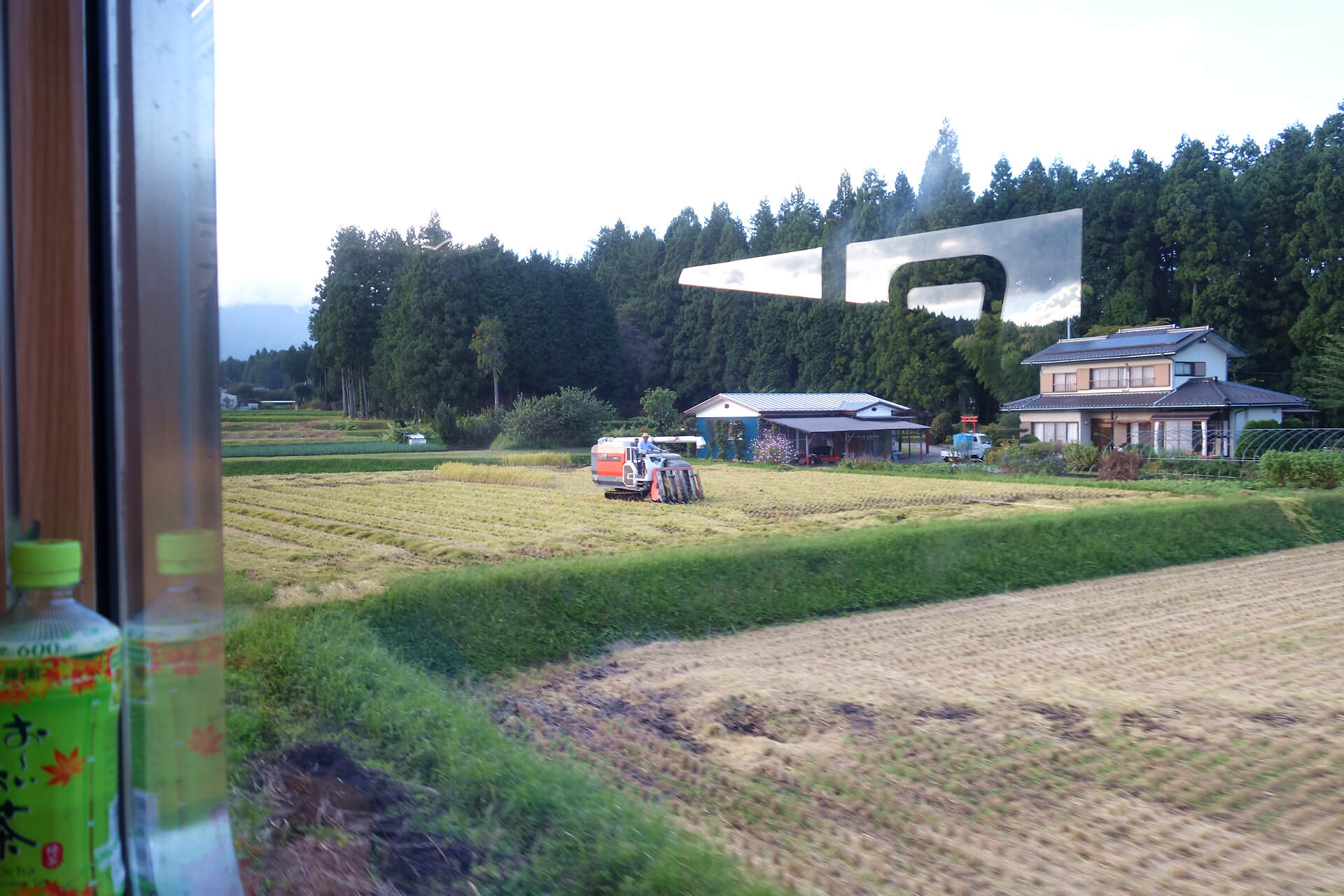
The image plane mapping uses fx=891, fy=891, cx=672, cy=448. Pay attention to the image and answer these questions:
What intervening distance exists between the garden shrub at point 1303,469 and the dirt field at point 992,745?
18.9ft

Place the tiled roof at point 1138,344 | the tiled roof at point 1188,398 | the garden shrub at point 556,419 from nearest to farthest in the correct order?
the garden shrub at point 556,419 < the tiled roof at point 1138,344 < the tiled roof at point 1188,398

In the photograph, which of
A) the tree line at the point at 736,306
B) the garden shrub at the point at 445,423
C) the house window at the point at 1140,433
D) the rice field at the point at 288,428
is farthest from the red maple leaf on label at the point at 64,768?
A: the house window at the point at 1140,433

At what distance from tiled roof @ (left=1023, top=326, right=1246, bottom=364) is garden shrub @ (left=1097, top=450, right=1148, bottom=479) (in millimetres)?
1423

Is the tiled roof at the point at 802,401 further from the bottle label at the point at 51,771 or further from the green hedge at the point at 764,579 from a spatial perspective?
the bottle label at the point at 51,771

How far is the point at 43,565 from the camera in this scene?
106 centimetres

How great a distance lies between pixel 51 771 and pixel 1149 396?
36.1 feet

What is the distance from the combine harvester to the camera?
711cm

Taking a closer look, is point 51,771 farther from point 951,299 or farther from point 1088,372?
point 1088,372

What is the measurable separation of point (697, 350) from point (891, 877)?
14.4ft

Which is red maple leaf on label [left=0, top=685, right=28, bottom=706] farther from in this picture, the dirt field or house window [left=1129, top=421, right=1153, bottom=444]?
house window [left=1129, top=421, right=1153, bottom=444]

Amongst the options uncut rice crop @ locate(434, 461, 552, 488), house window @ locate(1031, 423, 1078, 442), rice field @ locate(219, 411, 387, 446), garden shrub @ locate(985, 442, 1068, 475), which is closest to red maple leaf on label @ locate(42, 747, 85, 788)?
rice field @ locate(219, 411, 387, 446)

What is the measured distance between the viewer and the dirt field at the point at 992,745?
204 centimetres

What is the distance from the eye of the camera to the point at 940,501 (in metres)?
8.18

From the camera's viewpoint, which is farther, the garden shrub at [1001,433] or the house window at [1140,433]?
the house window at [1140,433]
